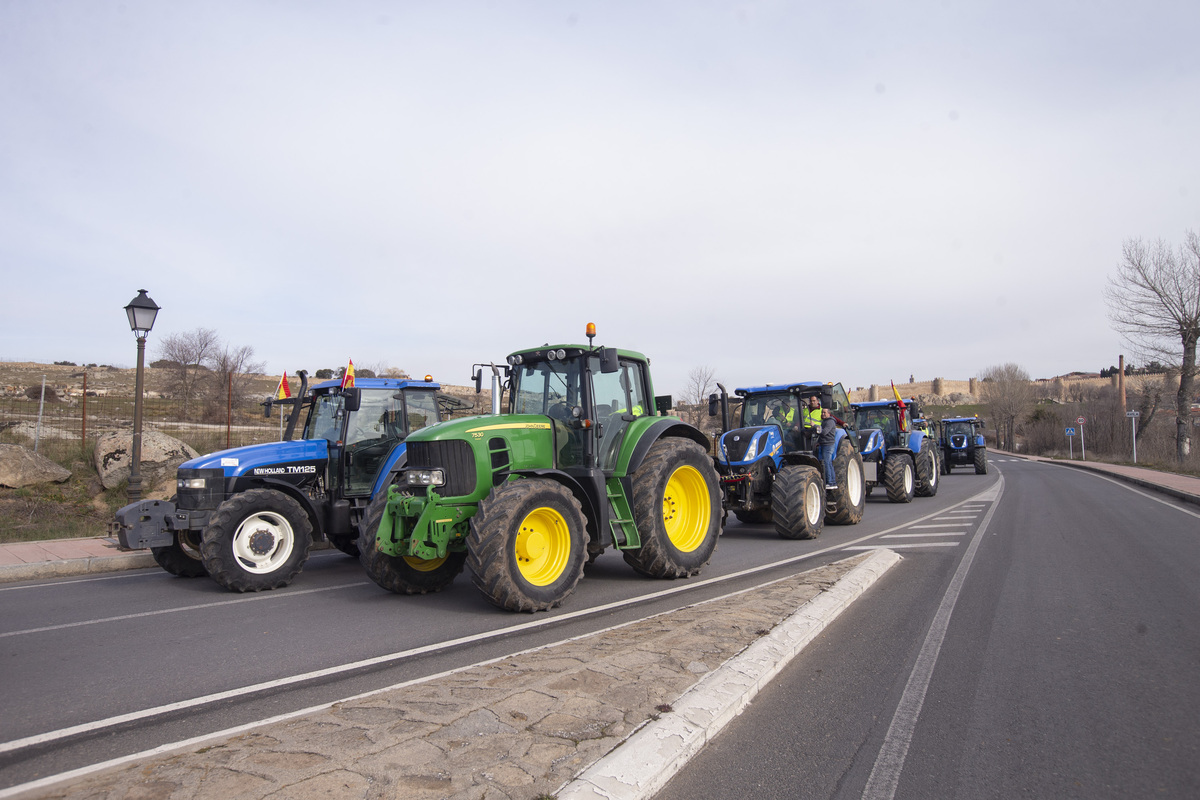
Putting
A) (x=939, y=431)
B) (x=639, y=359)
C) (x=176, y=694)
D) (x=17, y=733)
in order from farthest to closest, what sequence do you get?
(x=939, y=431)
(x=639, y=359)
(x=176, y=694)
(x=17, y=733)

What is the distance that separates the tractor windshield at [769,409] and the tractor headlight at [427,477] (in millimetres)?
7675

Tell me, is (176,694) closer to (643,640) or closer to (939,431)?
(643,640)

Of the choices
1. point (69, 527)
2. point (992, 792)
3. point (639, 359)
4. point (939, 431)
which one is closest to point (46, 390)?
point (69, 527)

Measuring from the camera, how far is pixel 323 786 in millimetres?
2883

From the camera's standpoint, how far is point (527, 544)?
643 cm

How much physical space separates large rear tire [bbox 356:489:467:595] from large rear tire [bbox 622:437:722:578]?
189 cm

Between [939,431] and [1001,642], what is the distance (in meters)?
26.7

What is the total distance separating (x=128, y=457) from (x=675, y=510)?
39.7 feet

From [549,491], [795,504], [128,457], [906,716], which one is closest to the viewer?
[906,716]

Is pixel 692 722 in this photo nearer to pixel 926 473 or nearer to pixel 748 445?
pixel 748 445

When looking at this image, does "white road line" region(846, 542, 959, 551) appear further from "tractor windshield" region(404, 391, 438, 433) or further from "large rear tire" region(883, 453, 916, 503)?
"large rear tire" region(883, 453, 916, 503)

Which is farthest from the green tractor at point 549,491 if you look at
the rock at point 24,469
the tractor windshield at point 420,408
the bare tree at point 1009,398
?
the bare tree at point 1009,398

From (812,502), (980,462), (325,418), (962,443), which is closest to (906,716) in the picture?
(812,502)

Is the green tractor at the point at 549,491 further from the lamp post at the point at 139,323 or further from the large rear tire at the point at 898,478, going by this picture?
the large rear tire at the point at 898,478
